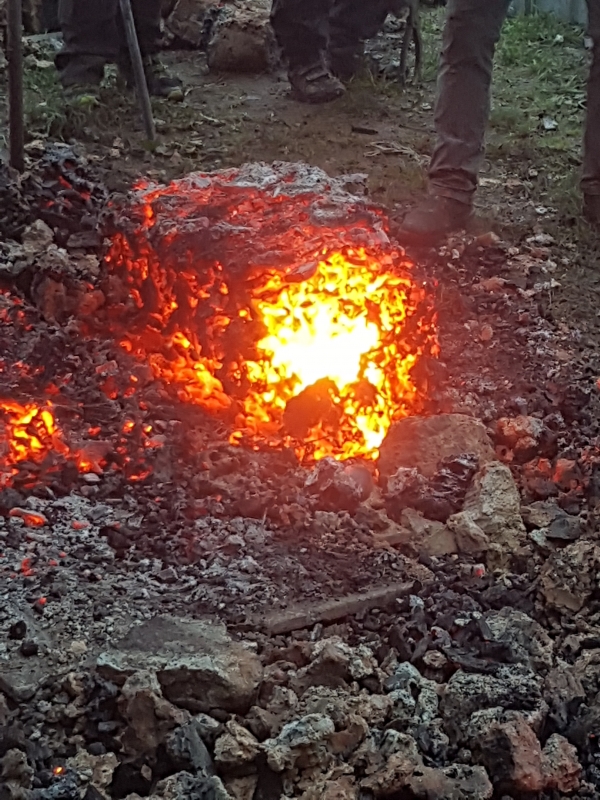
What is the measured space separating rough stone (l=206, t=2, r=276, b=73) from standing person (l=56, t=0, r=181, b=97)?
0.88 m

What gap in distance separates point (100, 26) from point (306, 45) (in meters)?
1.23

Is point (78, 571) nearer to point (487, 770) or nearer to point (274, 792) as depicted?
point (274, 792)

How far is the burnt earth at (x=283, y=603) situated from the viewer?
1751 mm

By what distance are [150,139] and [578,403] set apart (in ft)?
9.30

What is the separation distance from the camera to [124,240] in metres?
3.20

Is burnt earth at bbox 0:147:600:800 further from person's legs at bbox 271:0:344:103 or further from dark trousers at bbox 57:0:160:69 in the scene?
person's legs at bbox 271:0:344:103

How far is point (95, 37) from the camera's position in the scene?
17.2 feet

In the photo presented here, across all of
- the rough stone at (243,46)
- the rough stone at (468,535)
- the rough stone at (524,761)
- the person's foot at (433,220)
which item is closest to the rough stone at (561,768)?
the rough stone at (524,761)

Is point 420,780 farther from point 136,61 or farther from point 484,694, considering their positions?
point 136,61

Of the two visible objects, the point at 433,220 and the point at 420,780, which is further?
the point at 433,220

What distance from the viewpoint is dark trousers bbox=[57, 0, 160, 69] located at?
5.16 metres

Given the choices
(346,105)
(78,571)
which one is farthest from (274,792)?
(346,105)

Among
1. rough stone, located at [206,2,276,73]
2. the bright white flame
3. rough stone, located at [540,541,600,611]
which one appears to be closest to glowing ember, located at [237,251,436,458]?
the bright white flame

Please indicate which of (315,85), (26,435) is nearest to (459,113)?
(315,85)
